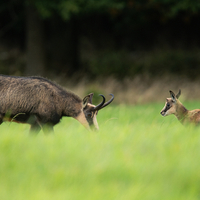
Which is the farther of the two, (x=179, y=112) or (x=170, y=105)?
(x=179, y=112)

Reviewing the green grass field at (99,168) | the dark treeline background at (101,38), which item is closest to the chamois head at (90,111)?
the green grass field at (99,168)

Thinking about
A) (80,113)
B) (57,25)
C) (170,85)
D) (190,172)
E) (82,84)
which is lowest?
(190,172)

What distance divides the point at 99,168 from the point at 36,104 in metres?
3.35

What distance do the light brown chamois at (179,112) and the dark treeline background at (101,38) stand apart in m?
9.23

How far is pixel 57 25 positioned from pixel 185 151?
1695cm

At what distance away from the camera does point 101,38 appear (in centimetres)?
2472

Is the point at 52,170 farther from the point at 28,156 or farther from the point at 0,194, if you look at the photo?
the point at 0,194

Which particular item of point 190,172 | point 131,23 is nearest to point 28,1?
point 131,23

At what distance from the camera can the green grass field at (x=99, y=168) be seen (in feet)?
13.8

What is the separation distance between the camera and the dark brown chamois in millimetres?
7688

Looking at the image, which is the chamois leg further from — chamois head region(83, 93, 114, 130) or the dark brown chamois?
chamois head region(83, 93, 114, 130)

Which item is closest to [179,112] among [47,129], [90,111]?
[90,111]

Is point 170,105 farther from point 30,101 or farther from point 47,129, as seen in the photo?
point 30,101

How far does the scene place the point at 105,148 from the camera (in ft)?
17.9
